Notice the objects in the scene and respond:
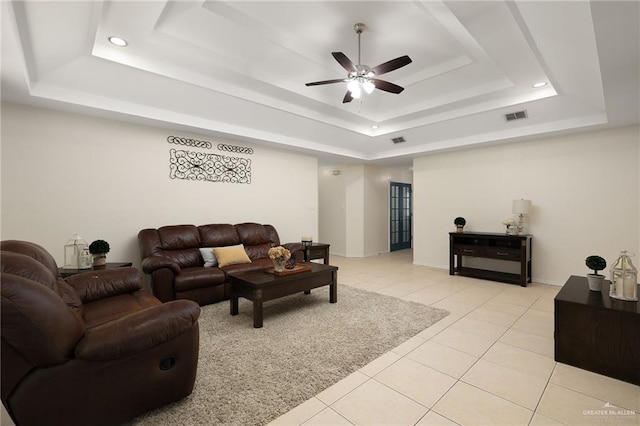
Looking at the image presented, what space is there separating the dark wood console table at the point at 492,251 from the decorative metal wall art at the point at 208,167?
4.23 meters

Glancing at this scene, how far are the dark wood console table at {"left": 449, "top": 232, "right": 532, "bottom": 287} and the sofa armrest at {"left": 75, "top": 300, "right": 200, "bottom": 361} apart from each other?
16.5 feet

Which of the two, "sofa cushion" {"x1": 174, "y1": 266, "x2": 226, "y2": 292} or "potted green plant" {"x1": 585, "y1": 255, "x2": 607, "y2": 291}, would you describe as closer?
"potted green plant" {"x1": 585, "y1": 255, "x2": 607, "y2": 291}

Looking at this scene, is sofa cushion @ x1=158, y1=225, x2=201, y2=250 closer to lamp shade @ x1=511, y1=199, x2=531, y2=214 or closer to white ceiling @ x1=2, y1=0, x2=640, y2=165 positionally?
white ceiling @ x1=2, y1=0, x2=640, y2=165

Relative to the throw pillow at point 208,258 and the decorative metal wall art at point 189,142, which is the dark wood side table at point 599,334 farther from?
the decorative metal wall art at point 189,142

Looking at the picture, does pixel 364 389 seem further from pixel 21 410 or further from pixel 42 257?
pixel 42 257

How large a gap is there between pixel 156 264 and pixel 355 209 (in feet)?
17.2

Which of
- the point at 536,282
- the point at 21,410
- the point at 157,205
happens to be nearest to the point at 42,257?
the point at 21,410

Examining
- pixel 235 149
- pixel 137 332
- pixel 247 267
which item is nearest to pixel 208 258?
pixel 247 267

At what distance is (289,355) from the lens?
2.53 metres

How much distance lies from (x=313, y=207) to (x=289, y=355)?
4375 mm

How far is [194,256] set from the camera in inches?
170

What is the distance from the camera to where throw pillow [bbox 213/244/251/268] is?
4231 millimetres

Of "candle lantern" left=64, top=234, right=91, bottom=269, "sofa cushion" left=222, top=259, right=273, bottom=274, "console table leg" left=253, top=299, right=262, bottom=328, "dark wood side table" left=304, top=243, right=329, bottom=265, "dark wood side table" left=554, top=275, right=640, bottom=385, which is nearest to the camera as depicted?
"dark wood side table" left=554, top=275, right=640, bottom=385

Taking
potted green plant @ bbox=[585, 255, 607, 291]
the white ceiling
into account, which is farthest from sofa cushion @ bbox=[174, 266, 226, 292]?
potted green plant @ bbox=[585, 255, 607, 291]
